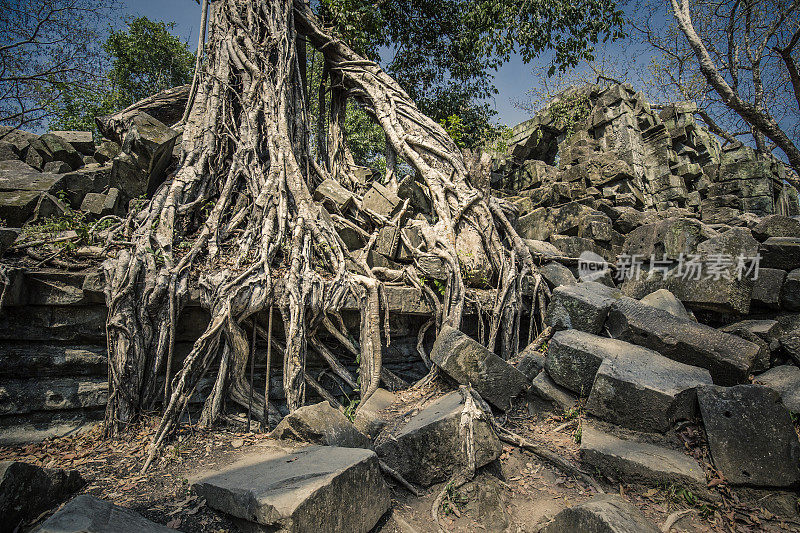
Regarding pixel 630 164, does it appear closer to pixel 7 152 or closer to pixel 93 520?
pixel 93 520

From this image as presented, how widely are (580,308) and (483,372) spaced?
3.68 feet

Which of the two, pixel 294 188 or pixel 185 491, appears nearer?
pixel 185 491

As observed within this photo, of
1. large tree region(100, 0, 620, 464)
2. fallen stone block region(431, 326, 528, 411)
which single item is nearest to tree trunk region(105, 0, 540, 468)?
large tree region(100, 0, 620, 464)

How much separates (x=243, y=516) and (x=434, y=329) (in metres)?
2.68

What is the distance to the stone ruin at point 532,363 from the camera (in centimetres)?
206

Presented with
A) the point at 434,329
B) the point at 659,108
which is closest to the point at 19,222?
the point at 434,329

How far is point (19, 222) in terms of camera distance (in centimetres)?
385

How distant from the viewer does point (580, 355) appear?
2.91 meters

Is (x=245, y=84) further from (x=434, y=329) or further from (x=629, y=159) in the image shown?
(x=629, y=159)

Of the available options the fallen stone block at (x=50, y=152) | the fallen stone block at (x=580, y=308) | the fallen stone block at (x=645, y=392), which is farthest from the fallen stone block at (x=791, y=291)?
the fallen stone block at (x=50, y=152)

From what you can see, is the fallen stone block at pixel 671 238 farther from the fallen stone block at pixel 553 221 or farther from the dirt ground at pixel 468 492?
the dirt ground at pixel 468 492

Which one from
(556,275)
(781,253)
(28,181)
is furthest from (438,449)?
(28,181)

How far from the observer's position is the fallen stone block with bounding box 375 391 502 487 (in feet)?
7.77

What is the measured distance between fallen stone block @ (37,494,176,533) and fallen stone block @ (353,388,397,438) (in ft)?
5.11
